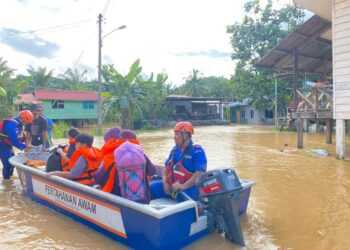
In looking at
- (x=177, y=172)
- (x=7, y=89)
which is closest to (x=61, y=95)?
(x=7, y=89)

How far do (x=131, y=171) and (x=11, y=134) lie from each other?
409cm

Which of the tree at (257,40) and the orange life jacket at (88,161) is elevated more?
the tree at (257,40)

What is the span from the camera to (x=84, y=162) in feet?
14.5

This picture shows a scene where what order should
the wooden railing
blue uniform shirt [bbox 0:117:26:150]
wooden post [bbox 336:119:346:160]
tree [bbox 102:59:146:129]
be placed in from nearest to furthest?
blue uniform shirt [bbox 0:117:26:150]
wooden post [bbox 336:119:346:160]
the wooden railing
tree [bbox 102:59:146:129]

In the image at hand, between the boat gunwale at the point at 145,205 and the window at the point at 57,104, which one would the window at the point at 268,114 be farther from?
the boat gunwale at the point at 145,205

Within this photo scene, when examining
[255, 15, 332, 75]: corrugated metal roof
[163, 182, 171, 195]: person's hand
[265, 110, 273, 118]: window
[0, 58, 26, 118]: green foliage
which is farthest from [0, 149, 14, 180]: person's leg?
[265, 110, 273, 118]: window

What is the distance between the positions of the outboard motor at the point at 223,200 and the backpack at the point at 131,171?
2.22 ft

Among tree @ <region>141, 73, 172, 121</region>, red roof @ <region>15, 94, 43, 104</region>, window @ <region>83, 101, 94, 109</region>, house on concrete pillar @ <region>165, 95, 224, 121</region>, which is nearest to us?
red roof @ <region>15, 94, 43, 104</region>

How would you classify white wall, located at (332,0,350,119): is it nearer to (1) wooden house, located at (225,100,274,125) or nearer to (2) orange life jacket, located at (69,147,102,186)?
(2) orange life jacket, located at (69,147,102,186)

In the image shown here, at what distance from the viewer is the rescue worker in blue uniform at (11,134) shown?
6707 millimetres

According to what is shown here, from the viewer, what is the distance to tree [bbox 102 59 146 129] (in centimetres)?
2295

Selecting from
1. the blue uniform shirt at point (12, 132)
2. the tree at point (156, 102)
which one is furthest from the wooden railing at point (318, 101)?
the tree at point (156, 102)

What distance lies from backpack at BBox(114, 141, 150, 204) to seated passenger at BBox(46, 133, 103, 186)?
75 centimetres

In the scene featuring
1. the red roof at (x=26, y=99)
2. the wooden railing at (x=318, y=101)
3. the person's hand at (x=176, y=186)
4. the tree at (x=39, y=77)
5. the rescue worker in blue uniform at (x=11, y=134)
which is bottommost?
the person's hand at (x=176, y=186)
